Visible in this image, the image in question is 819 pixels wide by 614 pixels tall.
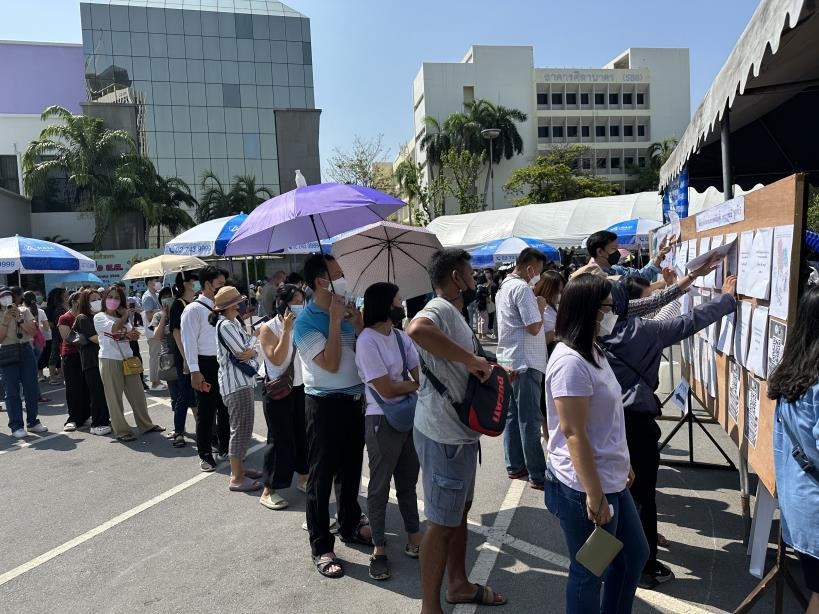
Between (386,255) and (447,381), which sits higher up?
(386,255)

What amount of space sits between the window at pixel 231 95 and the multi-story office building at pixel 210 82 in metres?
0.08

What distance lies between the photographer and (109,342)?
7.60m

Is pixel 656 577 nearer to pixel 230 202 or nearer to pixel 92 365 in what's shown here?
pixel 92 365

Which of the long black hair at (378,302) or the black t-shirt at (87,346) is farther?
the black t-shirt at (87,346)

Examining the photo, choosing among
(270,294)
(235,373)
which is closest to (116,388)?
(270,294)

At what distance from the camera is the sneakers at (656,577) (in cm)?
367

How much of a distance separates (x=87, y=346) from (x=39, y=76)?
52.4 m

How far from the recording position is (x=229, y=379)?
5.64m

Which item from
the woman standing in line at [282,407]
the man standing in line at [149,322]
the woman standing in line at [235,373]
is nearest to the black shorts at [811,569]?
the woman standing in line at [282,407]

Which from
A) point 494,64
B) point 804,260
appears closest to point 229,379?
point 804,260

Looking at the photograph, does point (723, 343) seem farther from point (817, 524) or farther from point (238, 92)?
point (238, 92)

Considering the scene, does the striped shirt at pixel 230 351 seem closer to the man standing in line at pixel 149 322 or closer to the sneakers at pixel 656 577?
the sneakers at pixel 656 577

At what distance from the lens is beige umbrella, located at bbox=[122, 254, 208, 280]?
1085 centimetres

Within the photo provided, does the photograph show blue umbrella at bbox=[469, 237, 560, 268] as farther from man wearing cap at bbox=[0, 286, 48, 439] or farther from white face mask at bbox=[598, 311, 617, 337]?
white face mask at bbox=[598, 311, 617, 337]
